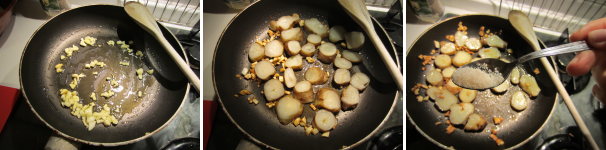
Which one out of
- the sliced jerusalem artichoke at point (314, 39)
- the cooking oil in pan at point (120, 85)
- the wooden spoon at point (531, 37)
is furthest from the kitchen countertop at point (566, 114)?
the cooking oil in pan at point (120, 85)

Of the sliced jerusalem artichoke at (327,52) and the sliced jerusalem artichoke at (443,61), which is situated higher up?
the sliced jerusalem artichoke at (443,61)

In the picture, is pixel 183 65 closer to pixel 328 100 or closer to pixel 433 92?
pixel 328 100

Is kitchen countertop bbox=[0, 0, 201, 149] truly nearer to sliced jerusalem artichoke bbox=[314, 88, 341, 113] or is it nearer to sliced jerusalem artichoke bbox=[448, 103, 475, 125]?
sliced jerusalem artichoke bbox=[314, 88, 341, 113]

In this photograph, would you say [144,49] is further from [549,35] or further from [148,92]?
[549,35]

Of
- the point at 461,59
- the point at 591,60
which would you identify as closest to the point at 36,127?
the point at 461,59

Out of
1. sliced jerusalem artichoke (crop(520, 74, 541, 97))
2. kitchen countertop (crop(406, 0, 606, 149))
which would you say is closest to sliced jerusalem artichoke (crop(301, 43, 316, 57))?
kitchen countertop (crop(406, 0, 606, 149))

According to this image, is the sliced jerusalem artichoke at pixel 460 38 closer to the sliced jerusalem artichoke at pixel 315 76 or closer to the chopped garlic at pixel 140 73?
the sliced jerusalem artichoke at pixel 315 76
